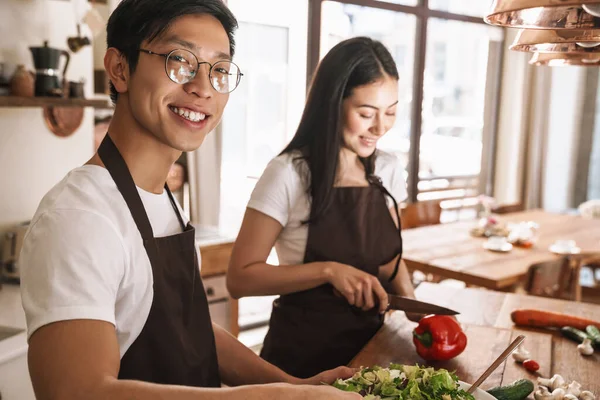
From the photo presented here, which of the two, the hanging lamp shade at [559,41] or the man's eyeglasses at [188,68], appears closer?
the man's eyeglasses at [188,68]

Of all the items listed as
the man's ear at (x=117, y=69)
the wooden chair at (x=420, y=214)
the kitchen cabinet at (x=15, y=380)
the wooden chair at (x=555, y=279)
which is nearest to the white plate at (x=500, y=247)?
the wooden chair at (x=555, y=279)

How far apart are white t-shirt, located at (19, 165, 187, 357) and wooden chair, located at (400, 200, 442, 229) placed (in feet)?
12.8

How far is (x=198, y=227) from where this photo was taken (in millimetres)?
4066

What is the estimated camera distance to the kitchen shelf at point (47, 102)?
Answer: 252 centimetres

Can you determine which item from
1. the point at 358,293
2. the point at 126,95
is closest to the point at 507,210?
the point at 358,293

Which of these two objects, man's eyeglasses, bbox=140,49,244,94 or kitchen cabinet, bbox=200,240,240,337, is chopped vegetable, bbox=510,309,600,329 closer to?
man's eyeglasses, bbox=140,49,244,94

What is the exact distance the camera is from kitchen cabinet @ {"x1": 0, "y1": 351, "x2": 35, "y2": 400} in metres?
2.15

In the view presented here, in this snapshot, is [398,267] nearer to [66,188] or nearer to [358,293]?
[358,293]

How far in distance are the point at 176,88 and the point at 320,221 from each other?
0.91 m

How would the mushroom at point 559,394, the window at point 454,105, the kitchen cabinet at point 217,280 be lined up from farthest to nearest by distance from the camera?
A: the window at point 454,105 → the kitchen cabinet at point 217,280 → the mushroom at point 559,394

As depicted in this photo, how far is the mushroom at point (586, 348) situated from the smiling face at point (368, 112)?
0.85m

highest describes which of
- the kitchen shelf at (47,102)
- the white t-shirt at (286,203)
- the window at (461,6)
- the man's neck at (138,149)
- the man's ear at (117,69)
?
the window at (461,6)

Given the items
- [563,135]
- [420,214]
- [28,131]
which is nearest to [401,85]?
[420,214]

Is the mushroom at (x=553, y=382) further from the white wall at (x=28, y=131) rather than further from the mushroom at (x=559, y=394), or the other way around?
the white wall at (x=28, y=131)
